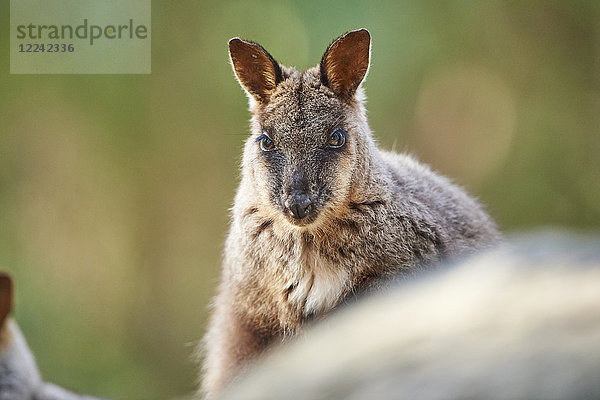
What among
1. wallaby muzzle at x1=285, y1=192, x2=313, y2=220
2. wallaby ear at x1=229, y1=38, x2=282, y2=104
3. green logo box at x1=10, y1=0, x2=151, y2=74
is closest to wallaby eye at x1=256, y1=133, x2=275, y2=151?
wallaby ear at x1=229, y1=38, x2=282, y2=104

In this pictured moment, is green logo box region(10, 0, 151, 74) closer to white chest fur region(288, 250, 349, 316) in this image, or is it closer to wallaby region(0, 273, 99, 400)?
wallaby region(0, 273, 99, 400)

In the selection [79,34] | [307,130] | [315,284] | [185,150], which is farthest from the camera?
[185,150]

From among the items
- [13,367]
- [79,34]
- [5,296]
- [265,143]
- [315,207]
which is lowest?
[13,367]

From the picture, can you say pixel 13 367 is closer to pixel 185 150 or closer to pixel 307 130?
pixel 307 130

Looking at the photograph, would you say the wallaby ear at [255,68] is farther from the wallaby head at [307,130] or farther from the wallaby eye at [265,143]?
the wallaby eye at [265,143]

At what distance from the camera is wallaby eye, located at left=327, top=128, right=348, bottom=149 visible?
3.50 m

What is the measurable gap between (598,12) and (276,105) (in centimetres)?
513

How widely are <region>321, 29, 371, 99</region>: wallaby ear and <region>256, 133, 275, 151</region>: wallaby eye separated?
16.0 inches

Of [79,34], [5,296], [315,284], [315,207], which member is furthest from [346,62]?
[79,34]

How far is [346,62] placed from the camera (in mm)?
3615

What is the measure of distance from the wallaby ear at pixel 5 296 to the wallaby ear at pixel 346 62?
1.78m

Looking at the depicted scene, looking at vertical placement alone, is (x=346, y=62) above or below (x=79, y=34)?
below

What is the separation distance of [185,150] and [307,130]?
441cm

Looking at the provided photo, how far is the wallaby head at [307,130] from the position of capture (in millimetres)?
3387
